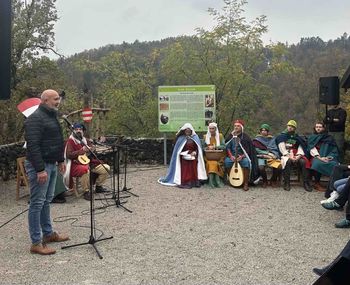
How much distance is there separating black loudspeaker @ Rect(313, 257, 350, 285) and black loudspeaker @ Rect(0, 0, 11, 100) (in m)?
2.49

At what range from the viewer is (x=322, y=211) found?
6398 mm

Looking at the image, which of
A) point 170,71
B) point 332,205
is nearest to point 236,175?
point 332,205

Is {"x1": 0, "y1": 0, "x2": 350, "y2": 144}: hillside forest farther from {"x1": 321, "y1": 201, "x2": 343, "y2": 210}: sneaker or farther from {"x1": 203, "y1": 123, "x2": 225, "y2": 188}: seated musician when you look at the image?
{"x1": 321, "y1": 201, "x2": 343, "y2": 210}: sneaker

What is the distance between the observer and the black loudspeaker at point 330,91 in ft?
29.2

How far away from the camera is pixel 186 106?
10281mm

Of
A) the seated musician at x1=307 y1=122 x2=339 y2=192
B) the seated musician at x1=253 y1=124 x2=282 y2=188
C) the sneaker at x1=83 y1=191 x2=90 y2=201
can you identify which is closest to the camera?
the sneaker at x1=83 y1=191 x2=90 y2=201

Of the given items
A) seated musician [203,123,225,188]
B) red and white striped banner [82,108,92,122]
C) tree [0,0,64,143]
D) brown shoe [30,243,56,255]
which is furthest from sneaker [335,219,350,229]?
tree [0,0,64,143]

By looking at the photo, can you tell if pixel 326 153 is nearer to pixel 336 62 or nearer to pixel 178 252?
pixel 178 252

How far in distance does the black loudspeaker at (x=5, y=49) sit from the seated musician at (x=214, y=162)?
5.81m

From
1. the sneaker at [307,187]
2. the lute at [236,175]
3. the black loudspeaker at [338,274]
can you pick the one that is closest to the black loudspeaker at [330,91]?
the sneaker at [307,187]

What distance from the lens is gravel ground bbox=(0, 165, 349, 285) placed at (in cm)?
400

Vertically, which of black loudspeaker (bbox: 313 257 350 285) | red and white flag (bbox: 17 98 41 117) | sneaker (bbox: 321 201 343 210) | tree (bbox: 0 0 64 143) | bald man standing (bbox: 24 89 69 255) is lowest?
sneaker (bbox: 321 201 343 210)

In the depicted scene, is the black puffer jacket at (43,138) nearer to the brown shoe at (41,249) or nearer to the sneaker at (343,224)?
the brown shoe at (41,249)

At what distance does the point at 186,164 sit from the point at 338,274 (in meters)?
5.74
